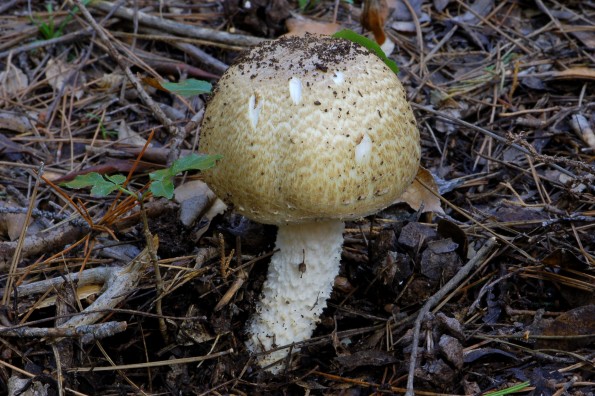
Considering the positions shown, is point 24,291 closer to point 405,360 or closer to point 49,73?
point 405,360

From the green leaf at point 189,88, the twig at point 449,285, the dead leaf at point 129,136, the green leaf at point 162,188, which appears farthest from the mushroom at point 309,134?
the dead leaf at point 129,136

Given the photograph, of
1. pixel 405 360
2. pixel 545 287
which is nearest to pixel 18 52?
pixel 405 360

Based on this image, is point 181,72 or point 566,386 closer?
point 566,386

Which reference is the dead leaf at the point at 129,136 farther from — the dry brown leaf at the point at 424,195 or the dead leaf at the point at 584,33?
the dead leaf at the point at 584,33

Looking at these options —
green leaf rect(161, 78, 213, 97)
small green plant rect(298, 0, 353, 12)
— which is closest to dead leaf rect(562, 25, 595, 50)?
small green plant rect(298, 0, 353, 12)

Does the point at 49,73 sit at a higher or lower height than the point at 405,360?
higher

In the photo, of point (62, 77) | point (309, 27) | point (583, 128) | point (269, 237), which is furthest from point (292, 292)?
point (62, 77)

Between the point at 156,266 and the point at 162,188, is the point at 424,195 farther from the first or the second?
the point at 162,188
